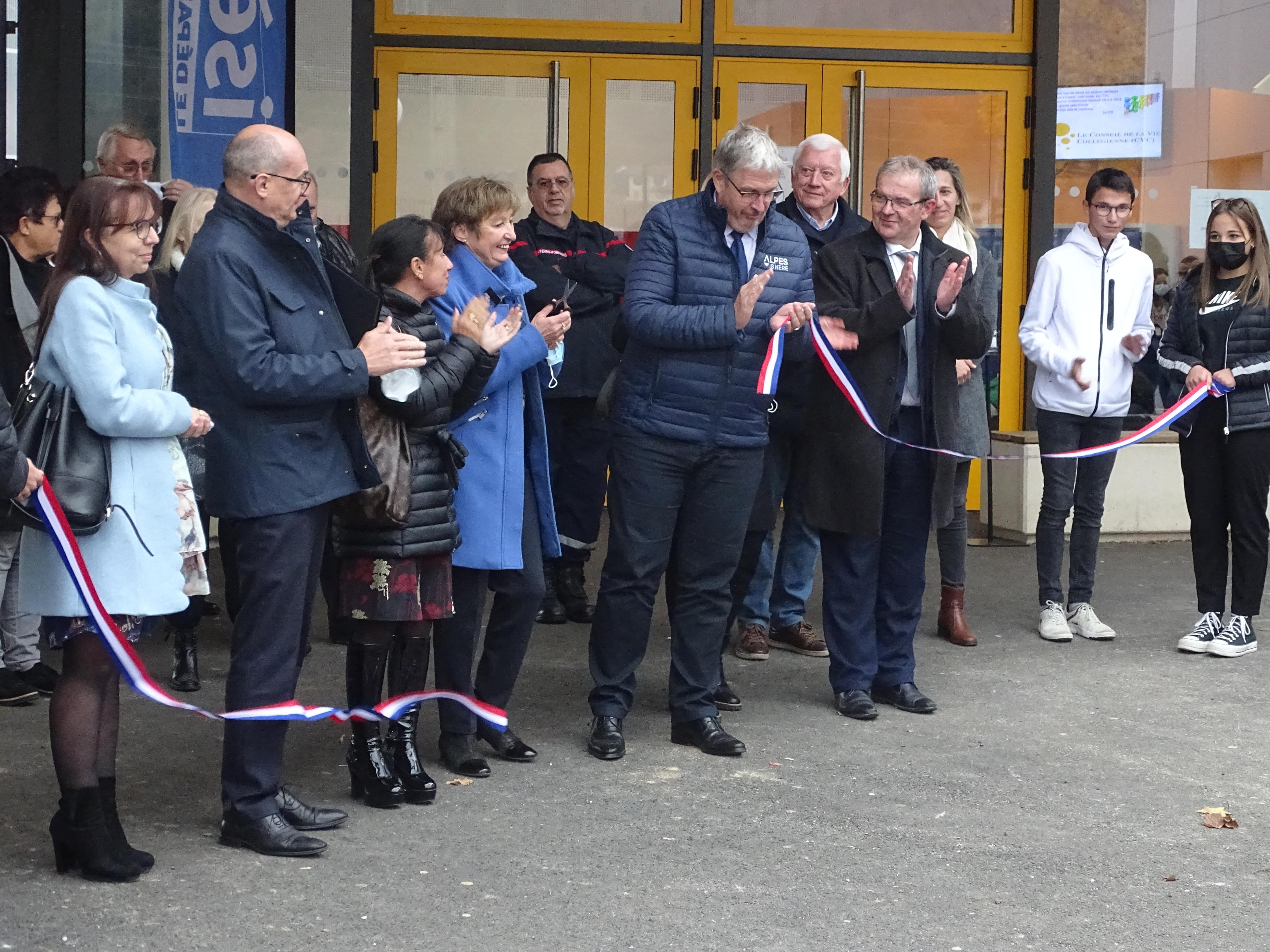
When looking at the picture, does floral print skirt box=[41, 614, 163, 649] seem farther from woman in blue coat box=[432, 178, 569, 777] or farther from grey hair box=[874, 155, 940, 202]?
grey hair box=[874, 155, 940, 202]

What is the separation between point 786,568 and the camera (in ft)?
23.6

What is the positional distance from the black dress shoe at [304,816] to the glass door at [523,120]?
5.83 metres

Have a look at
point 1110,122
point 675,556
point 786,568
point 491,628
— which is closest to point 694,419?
point 675,556

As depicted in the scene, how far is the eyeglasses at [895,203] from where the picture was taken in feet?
19.0

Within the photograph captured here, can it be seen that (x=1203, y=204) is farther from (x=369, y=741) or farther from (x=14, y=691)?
(x=14, y=691)

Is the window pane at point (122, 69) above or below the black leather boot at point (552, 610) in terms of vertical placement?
above

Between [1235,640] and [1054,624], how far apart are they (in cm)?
76

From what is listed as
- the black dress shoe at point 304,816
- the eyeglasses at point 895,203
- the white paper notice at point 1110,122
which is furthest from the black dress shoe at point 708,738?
the white paper notice at point 1110,122

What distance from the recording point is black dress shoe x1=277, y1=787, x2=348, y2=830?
453 centimetres

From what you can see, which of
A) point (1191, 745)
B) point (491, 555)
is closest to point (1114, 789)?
point (1191, 745)

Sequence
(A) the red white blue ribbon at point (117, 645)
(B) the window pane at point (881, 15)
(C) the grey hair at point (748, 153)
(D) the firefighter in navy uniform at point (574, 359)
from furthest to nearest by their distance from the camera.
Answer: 1. (B) the window pane at point (881, 15)
2. (D) the firefighter in navy uniform at point (574, 359)
3. (C) the grey hair at point (748, 153)
4. (A) the red white blue ribbon at point (117, 645)

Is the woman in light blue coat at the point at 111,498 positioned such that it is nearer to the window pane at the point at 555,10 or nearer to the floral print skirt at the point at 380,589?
the floral print skirt at the point at 380,589

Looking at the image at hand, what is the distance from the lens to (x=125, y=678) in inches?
159

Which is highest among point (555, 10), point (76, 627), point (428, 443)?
point (555, 10)
